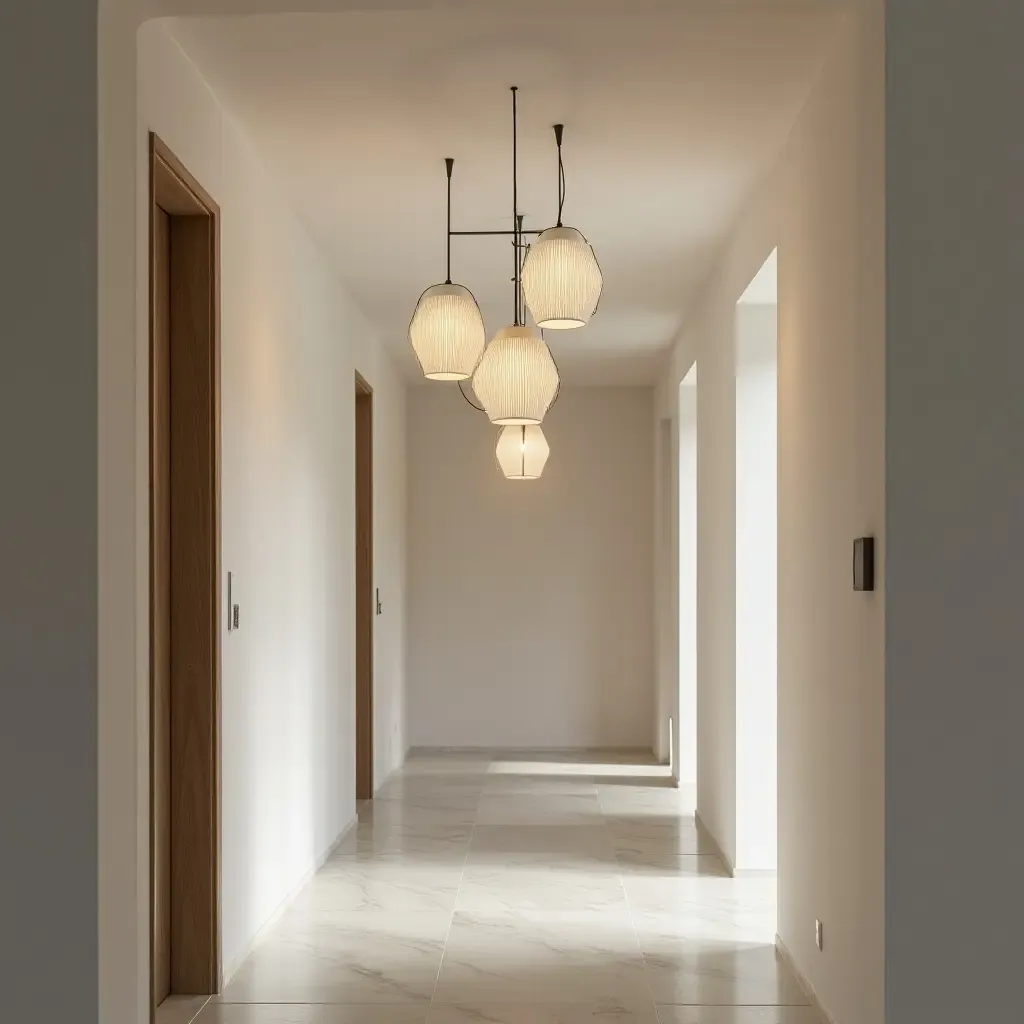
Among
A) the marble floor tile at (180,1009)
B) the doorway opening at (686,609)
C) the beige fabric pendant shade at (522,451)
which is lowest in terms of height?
the marble floor tile at (180,1009)

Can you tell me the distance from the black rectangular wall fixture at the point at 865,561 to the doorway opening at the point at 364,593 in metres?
4.93

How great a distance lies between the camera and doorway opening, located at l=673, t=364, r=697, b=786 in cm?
800

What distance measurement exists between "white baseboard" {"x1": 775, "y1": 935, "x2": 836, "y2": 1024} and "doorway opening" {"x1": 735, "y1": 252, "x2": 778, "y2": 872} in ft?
3.56

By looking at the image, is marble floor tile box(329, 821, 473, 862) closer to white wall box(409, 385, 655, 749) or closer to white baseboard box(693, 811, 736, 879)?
white baseboard box(693, 811, 736, 879)

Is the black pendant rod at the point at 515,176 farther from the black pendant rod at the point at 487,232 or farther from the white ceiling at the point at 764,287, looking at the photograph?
the white ceiling at the point at 764,287

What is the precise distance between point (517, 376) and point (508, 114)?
0.84 meters

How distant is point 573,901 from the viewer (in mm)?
4992

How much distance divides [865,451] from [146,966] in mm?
1894

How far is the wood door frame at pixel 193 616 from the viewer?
3.70 metres

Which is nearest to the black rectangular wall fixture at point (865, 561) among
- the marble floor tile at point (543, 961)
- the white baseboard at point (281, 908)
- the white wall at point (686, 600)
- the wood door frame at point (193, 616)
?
the marble floor tile at point (543, 961)

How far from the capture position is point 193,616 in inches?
146

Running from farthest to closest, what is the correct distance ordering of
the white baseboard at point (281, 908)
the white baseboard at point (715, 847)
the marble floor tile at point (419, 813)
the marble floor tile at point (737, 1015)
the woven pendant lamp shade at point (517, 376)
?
the marble floor tile at point (419, 813), the white baseboard at point (715, 847), the woven pendant lamp shade at point (517, 376), the white baseboard at point (281, 908), the marble floor tile at point (737, 1015)

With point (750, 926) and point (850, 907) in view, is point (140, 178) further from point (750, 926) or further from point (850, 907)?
point (750, 926)

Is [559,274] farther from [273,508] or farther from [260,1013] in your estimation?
[260,1013]
